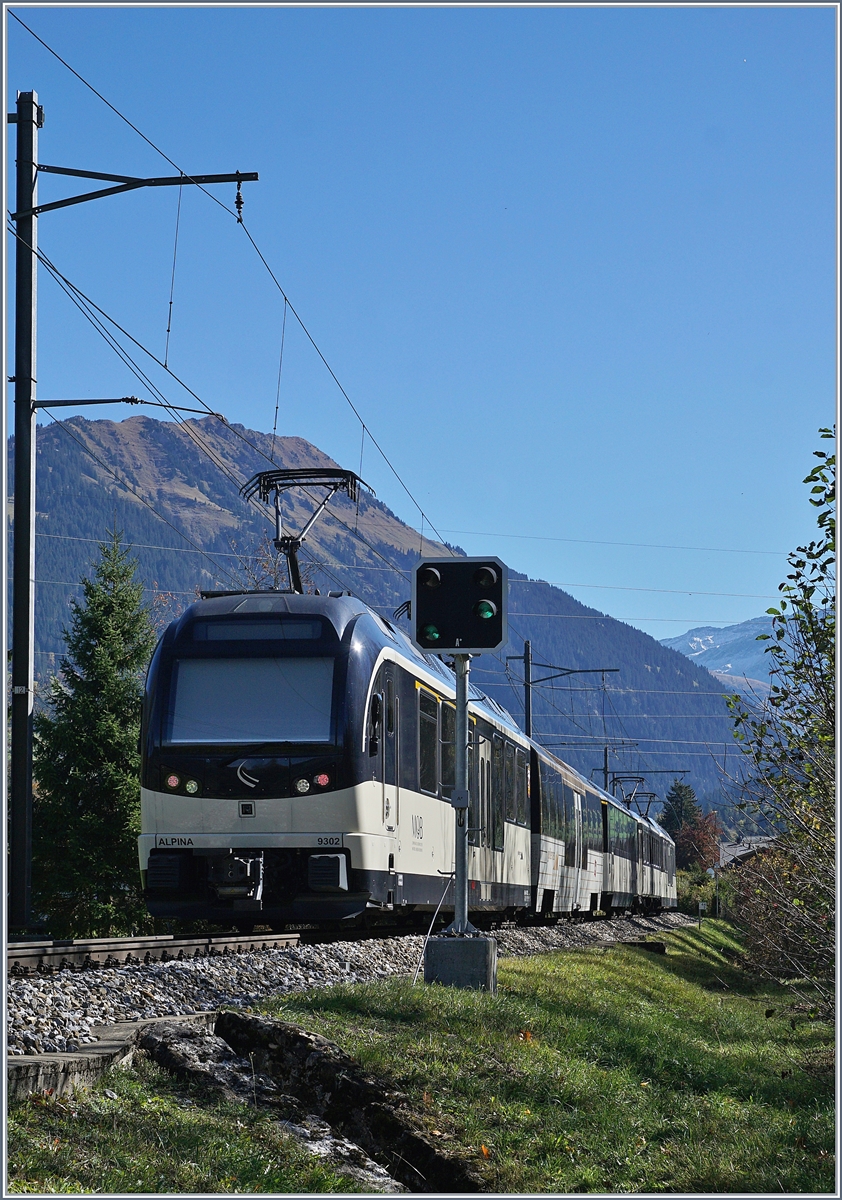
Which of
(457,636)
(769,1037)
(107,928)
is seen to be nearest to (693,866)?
(107,928)

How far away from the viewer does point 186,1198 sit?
5.23 metres

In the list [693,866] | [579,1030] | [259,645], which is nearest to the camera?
[579,1030]

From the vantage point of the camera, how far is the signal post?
10664mm

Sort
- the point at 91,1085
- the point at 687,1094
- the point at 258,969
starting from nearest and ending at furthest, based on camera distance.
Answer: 1. the point at 91,1085
2. the point at 687,1094
3. the point at 258,969

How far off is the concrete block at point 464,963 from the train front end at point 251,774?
2724 mm

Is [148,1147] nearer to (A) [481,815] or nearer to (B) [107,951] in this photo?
(B) [107,951]

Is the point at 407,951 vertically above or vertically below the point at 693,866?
above

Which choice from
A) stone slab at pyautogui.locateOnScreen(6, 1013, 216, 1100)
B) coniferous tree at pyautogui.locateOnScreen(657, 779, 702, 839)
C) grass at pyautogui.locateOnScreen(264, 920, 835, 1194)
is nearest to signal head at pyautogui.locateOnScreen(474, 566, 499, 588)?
grass at pyautogui.locateOnScreen(264, 920, 835, 1194)

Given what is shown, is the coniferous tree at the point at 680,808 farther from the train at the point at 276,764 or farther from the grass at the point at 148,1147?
the grass at the point at 148,1147

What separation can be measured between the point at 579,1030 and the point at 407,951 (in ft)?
19.8

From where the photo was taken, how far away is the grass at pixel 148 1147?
17.9ft

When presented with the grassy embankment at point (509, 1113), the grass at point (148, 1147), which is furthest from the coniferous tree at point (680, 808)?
the grass at point (148, 1147)

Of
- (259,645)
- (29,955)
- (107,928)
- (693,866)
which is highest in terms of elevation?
(259,645)

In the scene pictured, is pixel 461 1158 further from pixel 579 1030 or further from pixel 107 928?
pixel 107 928
